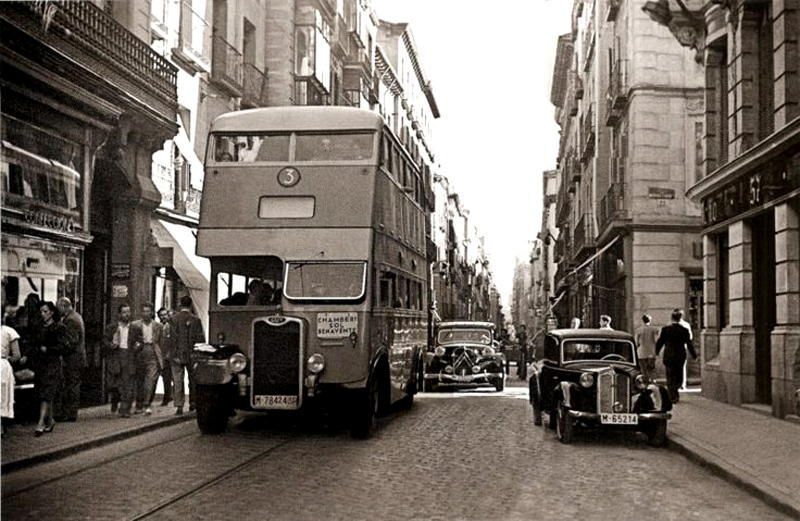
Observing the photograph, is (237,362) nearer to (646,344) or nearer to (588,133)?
(646,344)

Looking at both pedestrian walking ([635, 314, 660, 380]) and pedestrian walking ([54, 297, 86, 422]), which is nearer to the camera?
pedestrian walking ([54, 297, 86, 422])

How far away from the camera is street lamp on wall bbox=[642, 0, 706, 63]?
21.8 meters

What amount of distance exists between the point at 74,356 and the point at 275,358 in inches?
110

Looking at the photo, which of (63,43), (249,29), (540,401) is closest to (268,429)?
(540,401)

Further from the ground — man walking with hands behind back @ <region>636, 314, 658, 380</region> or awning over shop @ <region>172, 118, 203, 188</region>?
awning over shop @ <region>172, 118, 203, 188</region>

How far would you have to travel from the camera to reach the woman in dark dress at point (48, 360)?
12.4m

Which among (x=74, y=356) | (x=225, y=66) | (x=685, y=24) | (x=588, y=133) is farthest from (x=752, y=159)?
(x=588, y=133)

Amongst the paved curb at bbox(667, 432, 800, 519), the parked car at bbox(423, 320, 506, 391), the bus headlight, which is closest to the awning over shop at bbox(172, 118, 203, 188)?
the parked car at bbox(423, 320, 506, 391)

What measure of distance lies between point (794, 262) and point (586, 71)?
30.6 metres

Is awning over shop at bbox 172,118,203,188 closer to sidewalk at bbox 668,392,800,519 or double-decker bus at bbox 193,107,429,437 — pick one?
double-decker bus at bbox 193,107,429,437

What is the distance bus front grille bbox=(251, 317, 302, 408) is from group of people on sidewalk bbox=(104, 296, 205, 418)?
192cm

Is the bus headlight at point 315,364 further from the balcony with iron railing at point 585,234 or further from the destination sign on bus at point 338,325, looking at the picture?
the balcony with iron railing at point 585,234

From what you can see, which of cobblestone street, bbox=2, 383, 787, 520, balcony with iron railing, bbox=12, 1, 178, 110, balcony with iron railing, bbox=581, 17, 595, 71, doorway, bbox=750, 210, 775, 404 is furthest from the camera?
balcony with iron railing, bbox=581, 17, 595, 71

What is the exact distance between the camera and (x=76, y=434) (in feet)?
41.2
